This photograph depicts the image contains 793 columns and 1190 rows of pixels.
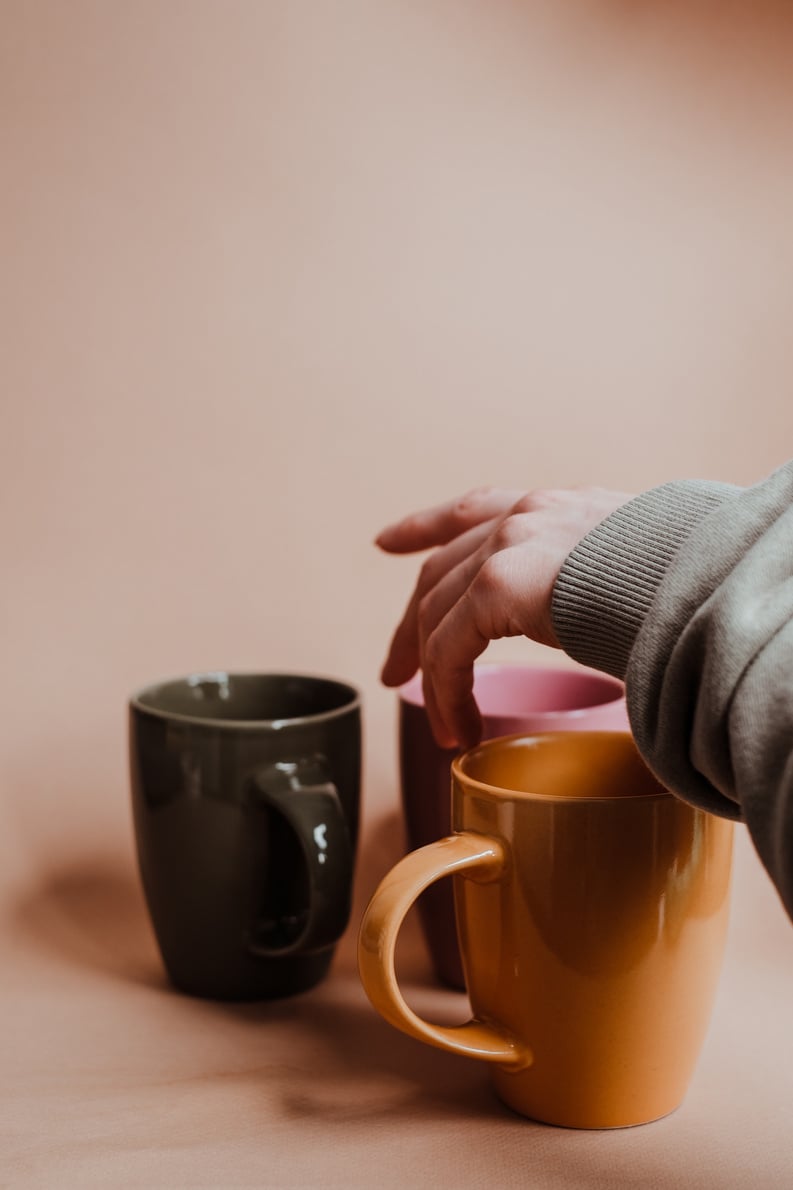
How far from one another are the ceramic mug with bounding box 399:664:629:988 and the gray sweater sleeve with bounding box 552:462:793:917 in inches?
5.4

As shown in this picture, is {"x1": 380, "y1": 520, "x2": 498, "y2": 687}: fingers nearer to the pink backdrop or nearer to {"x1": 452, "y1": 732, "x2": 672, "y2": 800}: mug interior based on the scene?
{"x1": 452, "y1": 732, "x2": 672, "y2": 800}: mug interior

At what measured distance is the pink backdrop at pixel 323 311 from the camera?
2.77 ft

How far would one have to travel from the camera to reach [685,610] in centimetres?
43

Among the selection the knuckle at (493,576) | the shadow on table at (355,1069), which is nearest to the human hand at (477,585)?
the knuckle at (493,576)

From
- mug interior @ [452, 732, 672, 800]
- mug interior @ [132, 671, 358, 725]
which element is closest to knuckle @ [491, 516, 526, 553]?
mug interior @ [452, 732, 672, 800]

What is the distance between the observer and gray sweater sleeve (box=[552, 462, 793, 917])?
1.25 ft

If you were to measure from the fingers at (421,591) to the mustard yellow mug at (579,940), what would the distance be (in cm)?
13

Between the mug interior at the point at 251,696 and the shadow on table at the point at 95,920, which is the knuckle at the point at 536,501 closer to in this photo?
the mug interior at the point at 251,696

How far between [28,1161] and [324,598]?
462 mm

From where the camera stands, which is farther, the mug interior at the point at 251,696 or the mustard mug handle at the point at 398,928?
the mug interior at the point at 251,696

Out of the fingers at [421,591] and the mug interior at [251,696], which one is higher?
the fingers at [421,591]

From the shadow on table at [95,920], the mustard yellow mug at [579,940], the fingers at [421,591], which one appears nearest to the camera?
the mustard yellow mug at [579,940]

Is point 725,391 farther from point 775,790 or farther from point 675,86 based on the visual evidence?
point 775,790

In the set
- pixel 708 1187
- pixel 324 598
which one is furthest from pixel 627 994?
pixel 324 598
